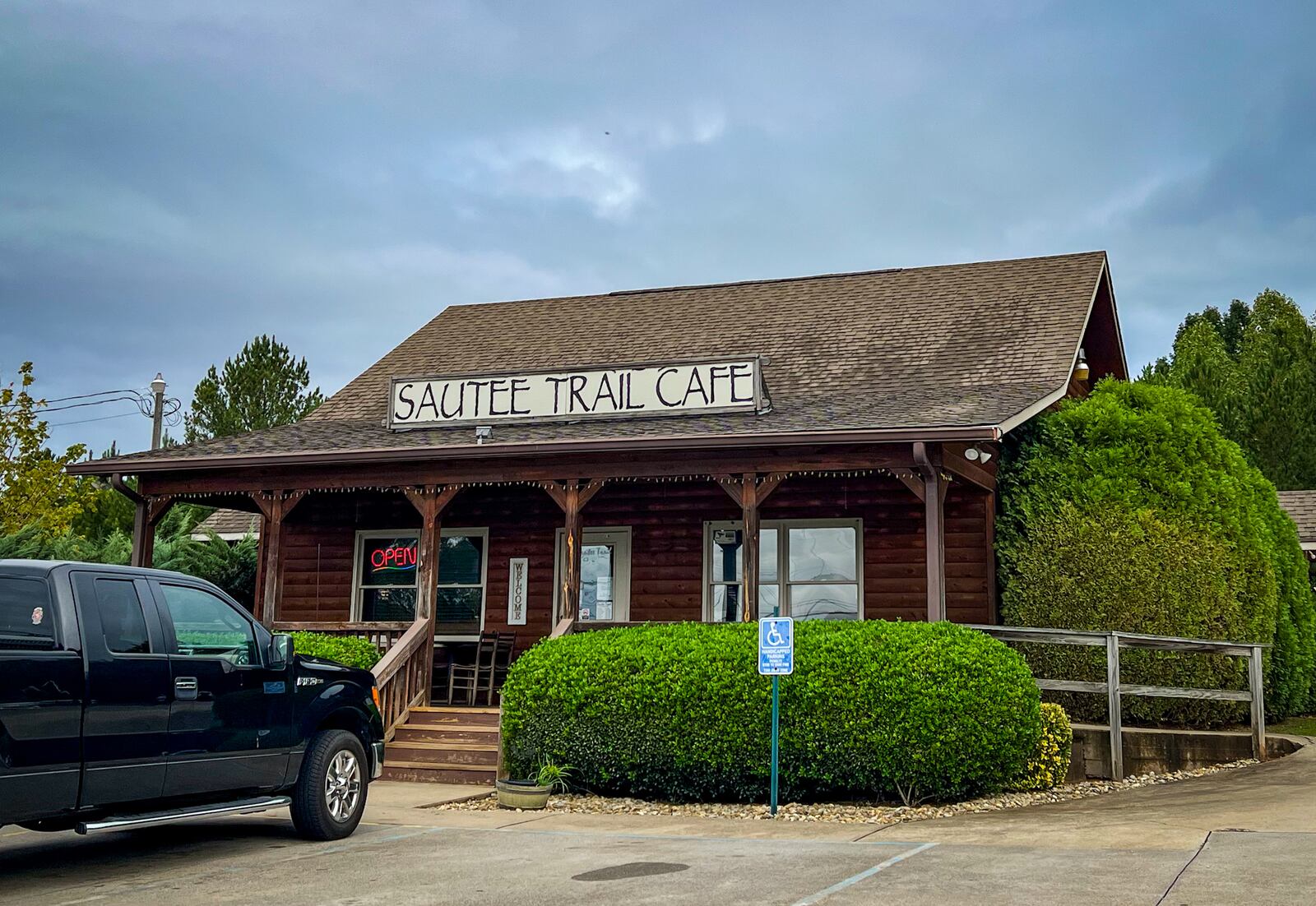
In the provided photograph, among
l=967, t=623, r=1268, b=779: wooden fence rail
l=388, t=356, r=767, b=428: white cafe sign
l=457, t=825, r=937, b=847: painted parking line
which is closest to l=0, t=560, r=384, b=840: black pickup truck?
l=457, t=825, r=937, b=847: painted parking line

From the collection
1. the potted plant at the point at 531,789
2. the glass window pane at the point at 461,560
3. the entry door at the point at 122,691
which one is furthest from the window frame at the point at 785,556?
the entry door at the point at 122,691

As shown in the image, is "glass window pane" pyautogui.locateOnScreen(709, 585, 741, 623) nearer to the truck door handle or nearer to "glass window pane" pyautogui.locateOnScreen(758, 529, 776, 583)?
"glass window pane" pyautogui.locateOnScreen(758, 529, 776, 583)

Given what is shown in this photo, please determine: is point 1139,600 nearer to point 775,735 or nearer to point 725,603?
point 725,603

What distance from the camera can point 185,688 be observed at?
7855mm

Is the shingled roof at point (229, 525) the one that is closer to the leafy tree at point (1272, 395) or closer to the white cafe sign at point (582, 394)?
the white cafe sign at point (582, 394)

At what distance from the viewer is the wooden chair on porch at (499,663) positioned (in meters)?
16.4

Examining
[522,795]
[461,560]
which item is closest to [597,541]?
[461,560]

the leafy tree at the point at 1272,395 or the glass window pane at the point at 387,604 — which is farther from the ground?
the leafy tree at the point at 1272,395

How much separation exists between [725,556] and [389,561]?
204 inches

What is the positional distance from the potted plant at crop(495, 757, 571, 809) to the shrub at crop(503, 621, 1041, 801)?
0.94 feet

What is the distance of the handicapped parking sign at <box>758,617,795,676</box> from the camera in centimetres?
1076

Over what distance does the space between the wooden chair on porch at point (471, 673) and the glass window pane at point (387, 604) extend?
187 cm

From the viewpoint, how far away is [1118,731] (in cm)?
1280

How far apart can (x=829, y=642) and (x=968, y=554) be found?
5058mm
